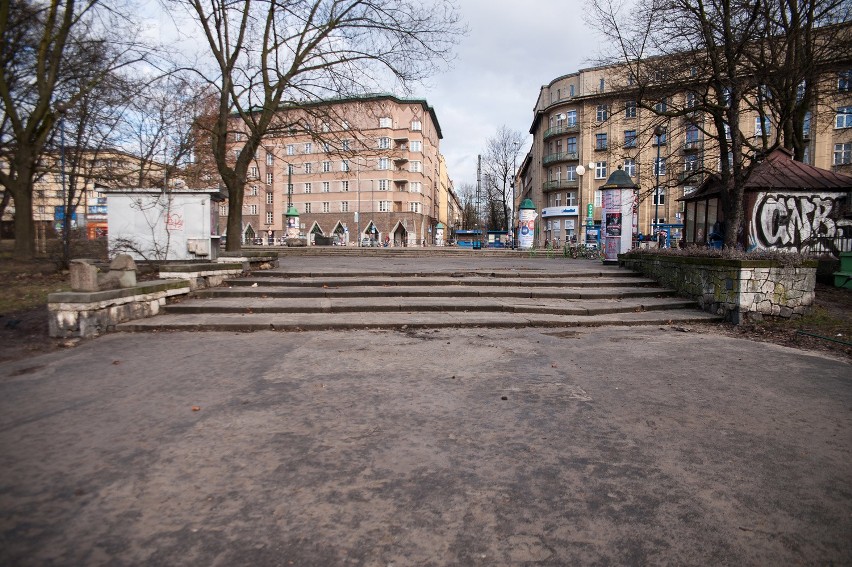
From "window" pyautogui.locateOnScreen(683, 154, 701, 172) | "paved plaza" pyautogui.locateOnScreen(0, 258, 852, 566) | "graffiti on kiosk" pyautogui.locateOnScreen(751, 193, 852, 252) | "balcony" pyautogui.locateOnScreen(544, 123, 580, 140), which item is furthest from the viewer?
"balcony" pyautogui.locateOnScreen(544, 123, 580, 140)

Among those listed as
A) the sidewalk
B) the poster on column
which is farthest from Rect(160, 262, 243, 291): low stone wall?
the poster on column

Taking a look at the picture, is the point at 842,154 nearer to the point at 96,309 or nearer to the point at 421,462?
the point at 421,462

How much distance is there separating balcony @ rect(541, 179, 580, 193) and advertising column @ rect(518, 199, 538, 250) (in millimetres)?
27823

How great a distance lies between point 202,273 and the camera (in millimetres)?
10086

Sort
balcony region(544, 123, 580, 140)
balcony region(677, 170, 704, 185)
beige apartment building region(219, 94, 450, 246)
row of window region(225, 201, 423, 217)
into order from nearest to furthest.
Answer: balcony region(677, 170, 704, 185) < balcony region(544, 123, 580, 140) < beige apartment building region(219, 94, 450, 246) < row of window region(225, 201, 423, 217)

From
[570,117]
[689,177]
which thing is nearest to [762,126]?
[689,177]

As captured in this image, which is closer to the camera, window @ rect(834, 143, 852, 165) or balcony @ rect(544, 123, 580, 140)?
window @ rect(834, 143, 852, 165)

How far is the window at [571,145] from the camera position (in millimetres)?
58250

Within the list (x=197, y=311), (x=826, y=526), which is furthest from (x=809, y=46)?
(x=197, y=311)

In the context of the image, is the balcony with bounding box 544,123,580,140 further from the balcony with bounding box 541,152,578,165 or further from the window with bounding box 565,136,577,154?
the balcony with bounding box 541,152,578,165

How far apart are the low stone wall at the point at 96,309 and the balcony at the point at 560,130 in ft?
182

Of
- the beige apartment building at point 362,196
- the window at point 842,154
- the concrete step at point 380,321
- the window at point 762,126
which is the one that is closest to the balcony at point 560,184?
the beige apartment building at point 362,196

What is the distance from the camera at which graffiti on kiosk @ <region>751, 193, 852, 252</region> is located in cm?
1487

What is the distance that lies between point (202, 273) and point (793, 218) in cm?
1743
